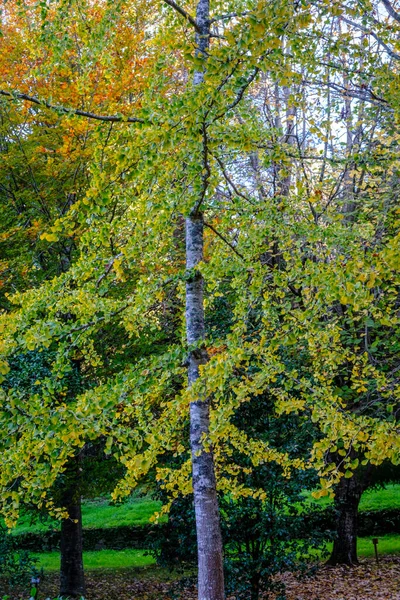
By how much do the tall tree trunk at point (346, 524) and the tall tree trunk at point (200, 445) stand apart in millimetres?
6557

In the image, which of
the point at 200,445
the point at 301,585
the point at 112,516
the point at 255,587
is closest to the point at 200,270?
the point at 200,445

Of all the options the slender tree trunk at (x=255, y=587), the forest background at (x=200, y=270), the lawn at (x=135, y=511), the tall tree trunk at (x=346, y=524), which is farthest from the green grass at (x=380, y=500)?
the forest background at (x=200, y=270)

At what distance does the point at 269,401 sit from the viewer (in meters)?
7.97

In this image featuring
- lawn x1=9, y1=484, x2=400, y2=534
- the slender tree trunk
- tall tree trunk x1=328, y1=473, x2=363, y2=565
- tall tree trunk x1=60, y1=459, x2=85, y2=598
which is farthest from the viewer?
lawn x1=9, y1=484, x2=400, y2=534

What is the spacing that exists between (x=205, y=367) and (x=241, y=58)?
73.4 inches

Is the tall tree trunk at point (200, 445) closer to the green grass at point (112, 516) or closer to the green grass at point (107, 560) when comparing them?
the green grass at point (107, 560)

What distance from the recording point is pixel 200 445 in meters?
4.78

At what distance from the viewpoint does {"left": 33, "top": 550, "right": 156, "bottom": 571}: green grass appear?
13.3m

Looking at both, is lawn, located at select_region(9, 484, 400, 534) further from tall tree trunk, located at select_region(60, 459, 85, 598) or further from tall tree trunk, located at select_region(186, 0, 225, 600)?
tall tree trunk, located at select_region(186, 0, 225, 600)

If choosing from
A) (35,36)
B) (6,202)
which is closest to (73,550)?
(6,202)

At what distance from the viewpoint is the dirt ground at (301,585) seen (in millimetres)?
9320

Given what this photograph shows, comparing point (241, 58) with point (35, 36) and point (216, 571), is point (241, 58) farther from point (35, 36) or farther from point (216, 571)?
point (216, 571)

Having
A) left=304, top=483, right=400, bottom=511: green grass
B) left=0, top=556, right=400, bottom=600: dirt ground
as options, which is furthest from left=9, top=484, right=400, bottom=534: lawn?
left=0, top=556, right=400, bottom=600: dirt ground

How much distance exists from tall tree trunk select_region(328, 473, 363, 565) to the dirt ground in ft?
0.71
